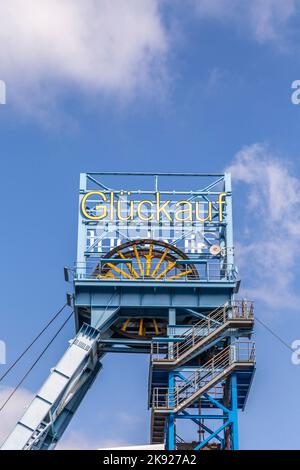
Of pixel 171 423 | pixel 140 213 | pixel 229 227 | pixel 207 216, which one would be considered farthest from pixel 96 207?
pixel 171 423

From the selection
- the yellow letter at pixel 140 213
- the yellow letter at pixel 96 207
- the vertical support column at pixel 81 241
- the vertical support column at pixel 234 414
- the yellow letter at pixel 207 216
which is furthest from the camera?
the yellow letter at pixel 140 213

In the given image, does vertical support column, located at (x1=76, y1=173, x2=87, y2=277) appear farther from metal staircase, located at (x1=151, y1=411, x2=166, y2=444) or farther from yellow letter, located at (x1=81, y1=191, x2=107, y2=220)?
metal staircase, located at (x1=151, y1=411, x2=166, y2=444)

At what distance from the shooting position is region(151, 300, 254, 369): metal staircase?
60.4 metres

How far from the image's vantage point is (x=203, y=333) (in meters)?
61.7

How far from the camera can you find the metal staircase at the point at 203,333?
198 feet

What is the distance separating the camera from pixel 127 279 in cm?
6303

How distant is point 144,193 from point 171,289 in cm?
762

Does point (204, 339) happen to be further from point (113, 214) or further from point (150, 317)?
point (113, 214)

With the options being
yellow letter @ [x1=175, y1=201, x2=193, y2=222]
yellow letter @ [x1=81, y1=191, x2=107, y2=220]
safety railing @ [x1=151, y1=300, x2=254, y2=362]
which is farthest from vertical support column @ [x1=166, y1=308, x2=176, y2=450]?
yellow letter @ [x1=81, y1=191, x2=107, y2=220]

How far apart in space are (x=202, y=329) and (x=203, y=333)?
0.31 metres

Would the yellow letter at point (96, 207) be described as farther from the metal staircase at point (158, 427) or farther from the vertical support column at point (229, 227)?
the metal staircase at point (158, 427)

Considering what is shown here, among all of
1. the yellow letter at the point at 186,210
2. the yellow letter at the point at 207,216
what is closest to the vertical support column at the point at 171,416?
the yellow letter at the point at 186,210

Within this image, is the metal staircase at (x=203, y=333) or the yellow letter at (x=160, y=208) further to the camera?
the yellow letter at (x=160, y=208)
